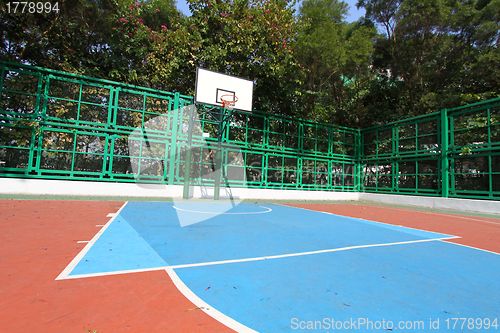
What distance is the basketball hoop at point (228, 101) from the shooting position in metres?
11.2

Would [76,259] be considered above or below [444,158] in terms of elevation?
below

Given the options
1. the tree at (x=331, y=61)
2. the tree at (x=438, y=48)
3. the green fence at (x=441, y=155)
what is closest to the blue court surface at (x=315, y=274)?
the green fence at (x=441, y=155)

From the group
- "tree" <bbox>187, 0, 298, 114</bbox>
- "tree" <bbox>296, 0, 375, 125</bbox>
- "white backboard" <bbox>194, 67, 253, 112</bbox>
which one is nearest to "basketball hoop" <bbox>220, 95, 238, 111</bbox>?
"white backboard" <bbox>194, 67, 253, 112</bbox>

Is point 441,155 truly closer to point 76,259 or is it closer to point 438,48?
point 438,48

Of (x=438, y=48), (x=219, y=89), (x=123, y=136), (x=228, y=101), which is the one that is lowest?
(x=123, y=136)

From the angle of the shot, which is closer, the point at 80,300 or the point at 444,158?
the point at 80,300

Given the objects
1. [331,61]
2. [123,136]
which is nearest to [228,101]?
[123,136]

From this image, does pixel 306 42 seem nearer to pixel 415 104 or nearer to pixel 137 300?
pixel 415 104

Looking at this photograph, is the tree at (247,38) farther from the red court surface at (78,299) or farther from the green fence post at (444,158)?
the red court surface at (78,299)

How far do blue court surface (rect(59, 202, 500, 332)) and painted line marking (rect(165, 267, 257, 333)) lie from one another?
0.05 feet

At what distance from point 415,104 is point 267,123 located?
9.48 meters

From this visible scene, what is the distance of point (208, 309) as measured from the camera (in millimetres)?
2090

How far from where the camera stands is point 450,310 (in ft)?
7.34

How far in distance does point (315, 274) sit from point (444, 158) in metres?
12.6
